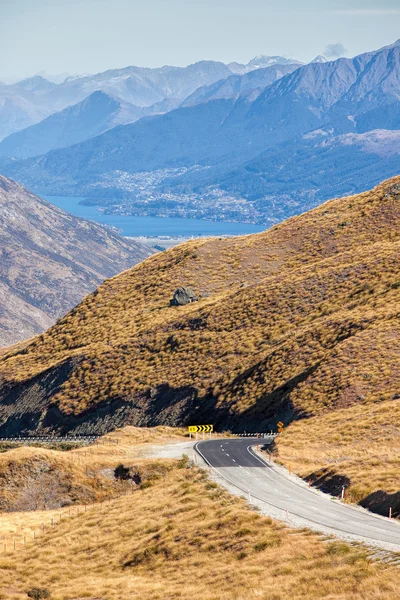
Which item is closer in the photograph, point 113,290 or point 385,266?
point 385,266

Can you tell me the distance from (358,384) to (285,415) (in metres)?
5.70

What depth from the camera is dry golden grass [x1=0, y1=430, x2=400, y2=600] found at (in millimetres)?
28750

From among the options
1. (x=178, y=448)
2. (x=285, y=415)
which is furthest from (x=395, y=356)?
(x=178, y=448)

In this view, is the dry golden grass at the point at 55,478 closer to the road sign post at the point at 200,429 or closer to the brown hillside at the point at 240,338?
the brown hillside at the point at 240,338

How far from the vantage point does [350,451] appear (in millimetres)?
51000

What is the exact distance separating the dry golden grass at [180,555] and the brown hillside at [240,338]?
16.5 meters

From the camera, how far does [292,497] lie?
4188 cm

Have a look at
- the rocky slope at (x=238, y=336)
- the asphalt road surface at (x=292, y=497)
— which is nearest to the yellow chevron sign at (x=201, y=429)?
the rocky slope at (x=238, y=336)

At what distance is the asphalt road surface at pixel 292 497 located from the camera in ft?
112

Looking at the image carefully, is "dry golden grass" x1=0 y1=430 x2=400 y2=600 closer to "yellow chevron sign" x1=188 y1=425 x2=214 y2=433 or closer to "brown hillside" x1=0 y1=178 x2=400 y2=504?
"brown hillside" x1=0 y1=178 x2=400 y2=504

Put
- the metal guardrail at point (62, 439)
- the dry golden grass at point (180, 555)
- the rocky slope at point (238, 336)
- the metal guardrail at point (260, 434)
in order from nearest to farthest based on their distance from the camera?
1. the dry golden grass at point (180, 555)
2. the metal guardrail at point (260, 434)
3. the rocky slope at point (238, 336)
4. the metal guardrail at point (62, 439)

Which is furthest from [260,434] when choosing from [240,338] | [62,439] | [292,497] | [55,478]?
[292,497]

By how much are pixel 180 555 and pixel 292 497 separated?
763 centimetres

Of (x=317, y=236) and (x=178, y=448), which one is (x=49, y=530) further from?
(x=317, y=236)
